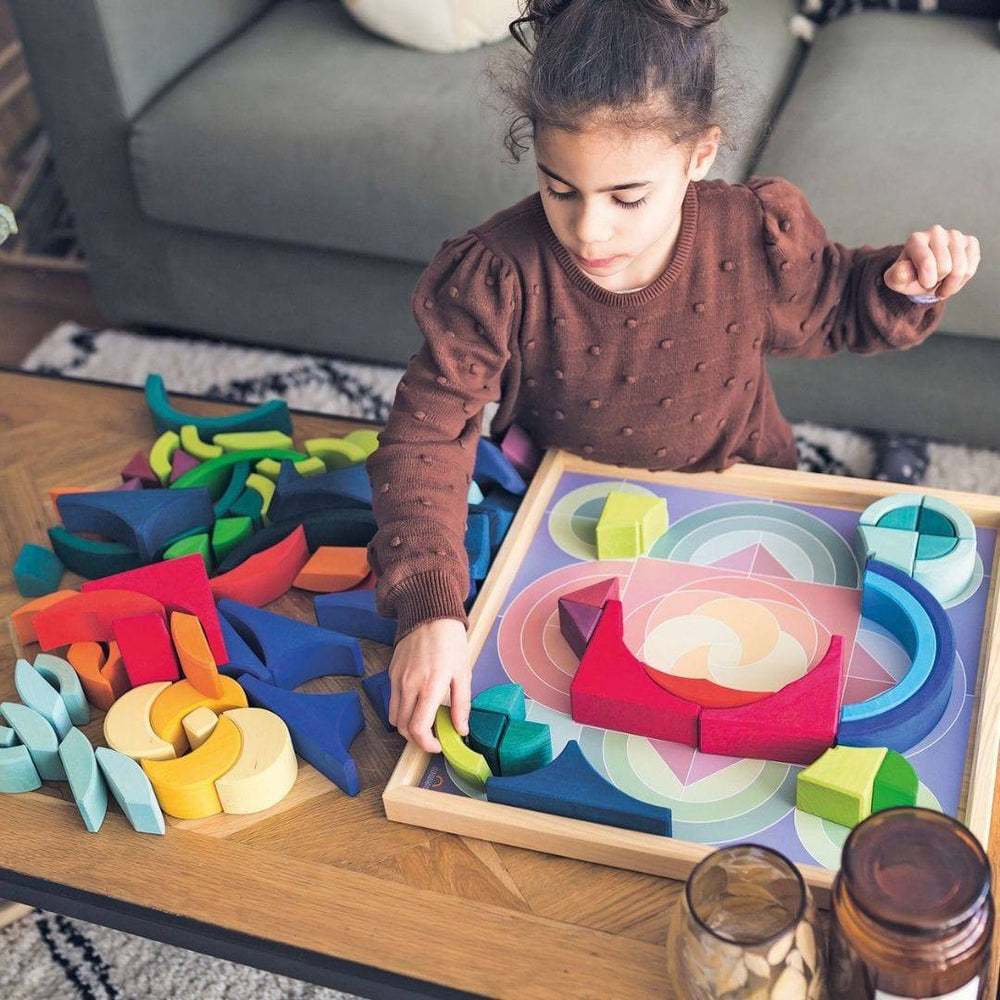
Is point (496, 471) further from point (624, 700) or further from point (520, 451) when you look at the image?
point (624, 700)

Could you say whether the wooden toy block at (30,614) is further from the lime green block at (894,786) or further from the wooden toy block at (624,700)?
the lime green block at (894,786)

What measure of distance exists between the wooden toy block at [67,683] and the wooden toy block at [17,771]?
0.05 m

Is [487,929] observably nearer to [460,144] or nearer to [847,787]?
[847,787]

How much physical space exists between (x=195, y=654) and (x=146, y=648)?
0.14ft

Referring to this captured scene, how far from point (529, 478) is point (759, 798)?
16.4 inches

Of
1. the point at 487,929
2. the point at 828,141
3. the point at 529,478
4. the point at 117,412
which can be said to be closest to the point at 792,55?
the point at 828,141

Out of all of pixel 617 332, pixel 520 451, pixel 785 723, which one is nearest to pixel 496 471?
pixel 520 451

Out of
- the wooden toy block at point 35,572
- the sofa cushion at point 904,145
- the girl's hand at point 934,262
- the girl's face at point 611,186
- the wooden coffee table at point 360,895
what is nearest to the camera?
the wooden coffee table at point 360,895

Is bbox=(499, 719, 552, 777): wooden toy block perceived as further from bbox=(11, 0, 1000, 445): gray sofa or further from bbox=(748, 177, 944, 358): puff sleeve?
bbox=(11, 0, 1000, 445): gray sofa

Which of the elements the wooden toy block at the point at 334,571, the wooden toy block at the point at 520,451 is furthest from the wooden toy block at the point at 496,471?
the wooden toy block at the point at 334,571

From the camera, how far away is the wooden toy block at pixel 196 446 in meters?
1.15

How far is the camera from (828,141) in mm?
1485

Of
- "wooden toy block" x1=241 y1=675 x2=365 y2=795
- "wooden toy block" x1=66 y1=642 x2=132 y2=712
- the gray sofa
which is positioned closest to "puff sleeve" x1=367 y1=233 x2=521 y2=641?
"wooden toy block" x1=241 y1=675 x2=365 y2=795

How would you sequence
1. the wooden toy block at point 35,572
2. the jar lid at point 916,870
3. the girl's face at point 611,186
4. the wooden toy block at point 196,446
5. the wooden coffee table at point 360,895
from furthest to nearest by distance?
the wooden toy block at point 196,446, the wooden toy block at point 35,572, the girl's face at point 611,186, the wooden coffee table at point 360,895, the jar lid at point 916,870
